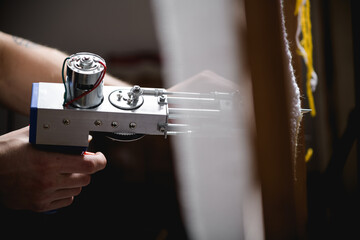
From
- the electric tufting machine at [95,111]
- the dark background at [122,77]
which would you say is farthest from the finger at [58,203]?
the dark background at [122,77]

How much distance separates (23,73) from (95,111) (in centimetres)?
51

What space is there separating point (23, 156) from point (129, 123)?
186mm

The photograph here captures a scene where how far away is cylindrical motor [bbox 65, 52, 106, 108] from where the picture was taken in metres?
0.44

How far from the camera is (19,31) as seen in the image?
4.63ft

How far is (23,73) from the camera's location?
2.75ft

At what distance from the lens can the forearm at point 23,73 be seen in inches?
32.5

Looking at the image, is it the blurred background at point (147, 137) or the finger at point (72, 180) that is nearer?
the finger at point (72, 180)

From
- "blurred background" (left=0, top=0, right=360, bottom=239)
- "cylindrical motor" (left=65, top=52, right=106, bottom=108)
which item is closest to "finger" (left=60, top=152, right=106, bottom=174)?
"cylindrical motor" (left=65, top=52, right=106, bottom=108)

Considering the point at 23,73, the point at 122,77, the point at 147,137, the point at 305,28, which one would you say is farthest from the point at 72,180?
the point at 122,77

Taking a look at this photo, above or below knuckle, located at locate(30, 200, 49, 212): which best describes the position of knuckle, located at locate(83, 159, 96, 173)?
above

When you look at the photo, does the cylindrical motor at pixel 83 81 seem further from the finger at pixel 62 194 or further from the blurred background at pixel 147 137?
the blurred background at pixel 147 137

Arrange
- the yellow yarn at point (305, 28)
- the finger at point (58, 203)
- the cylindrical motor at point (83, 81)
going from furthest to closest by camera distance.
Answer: the yellow yarn at point (305, 28)
the finger at point (58, 203)
the cylindrical motor at point (83, 81)

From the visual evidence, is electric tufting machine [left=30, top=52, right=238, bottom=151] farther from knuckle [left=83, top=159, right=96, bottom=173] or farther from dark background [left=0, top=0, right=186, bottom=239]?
dark background [left=0, top=0, right=186, bottom=239]

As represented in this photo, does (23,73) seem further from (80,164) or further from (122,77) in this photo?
(122,77)
